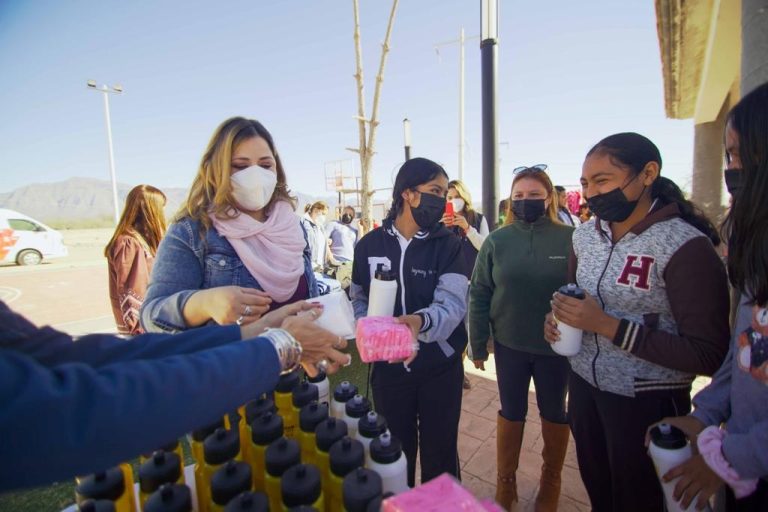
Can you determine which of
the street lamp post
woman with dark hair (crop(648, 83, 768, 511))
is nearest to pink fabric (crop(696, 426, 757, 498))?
woman with dark hair (crop(648, 83, 768, 511))

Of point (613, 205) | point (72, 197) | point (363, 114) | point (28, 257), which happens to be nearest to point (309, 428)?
point (613, 205)

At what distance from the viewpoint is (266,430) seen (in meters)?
1.09

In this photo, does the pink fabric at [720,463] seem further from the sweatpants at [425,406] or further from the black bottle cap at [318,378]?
the black bottle cap at [318,378]

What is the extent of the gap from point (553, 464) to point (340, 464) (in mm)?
1978

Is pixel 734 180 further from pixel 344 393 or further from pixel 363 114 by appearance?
pixel 363 114

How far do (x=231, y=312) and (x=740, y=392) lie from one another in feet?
6.02

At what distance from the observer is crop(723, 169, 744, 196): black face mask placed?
1249 millimetres

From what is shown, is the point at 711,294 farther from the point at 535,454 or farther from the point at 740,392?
the point at 535,454

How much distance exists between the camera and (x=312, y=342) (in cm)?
124

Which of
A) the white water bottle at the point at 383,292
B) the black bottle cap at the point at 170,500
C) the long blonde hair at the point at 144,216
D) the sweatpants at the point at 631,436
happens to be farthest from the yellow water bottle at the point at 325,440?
the long blonde hair at the point at 144,216

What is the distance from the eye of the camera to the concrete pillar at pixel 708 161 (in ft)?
23.6

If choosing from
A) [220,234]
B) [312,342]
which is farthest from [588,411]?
[220,234]

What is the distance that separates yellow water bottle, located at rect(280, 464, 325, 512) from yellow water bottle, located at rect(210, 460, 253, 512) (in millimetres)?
108

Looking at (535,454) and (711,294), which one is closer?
(711,294)
